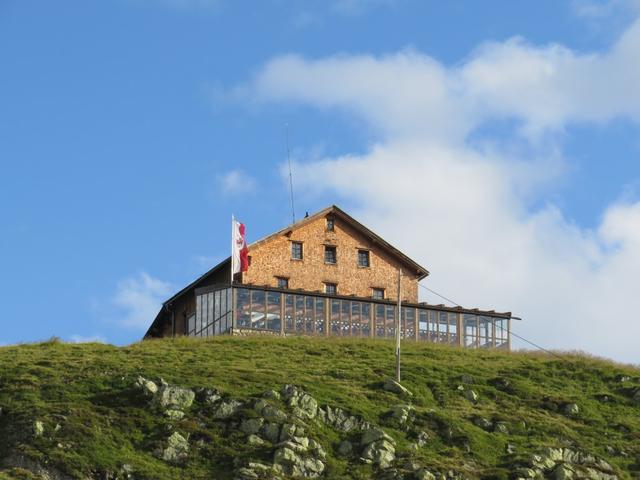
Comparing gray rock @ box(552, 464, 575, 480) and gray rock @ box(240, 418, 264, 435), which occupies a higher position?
gray rock @ box(240, 418, 264, 435)

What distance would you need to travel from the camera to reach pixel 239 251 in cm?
9481

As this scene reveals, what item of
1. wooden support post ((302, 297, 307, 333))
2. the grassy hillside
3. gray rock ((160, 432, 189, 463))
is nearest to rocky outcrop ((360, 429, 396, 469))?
the grassy hillside

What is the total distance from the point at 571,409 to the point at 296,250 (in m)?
29.8

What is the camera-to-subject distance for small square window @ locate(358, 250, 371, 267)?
4023 inches

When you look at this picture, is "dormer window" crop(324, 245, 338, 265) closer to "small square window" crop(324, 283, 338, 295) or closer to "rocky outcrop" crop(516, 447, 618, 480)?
"small square window" crop(324, 283, 338, 295)

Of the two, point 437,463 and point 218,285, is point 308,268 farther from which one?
point 437,463

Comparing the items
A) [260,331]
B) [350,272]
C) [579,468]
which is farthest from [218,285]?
[579,468]

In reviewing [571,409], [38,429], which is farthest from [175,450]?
[571,409]

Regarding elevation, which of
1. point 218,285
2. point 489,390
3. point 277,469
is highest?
point 218,285

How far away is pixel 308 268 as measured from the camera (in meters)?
99.6

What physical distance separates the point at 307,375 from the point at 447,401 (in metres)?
7.71

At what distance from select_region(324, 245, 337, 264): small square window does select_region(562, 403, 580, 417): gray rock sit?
28.7m

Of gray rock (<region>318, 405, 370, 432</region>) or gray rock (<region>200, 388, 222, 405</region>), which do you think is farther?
gray rock (<region>200, 388, 222, 405</region>)

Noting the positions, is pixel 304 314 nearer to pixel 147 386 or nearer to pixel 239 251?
pixel 239 251
